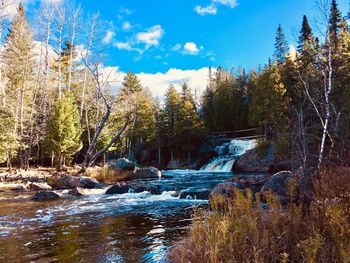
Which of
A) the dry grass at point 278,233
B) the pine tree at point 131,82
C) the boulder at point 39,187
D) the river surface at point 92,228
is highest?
the pine tree at point 131,82

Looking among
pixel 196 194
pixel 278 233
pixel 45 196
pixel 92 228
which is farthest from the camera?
pixel 45 196

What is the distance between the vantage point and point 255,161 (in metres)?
29.0

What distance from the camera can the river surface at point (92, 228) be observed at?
20.1 feet

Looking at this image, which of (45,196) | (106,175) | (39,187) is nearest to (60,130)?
(106,175)

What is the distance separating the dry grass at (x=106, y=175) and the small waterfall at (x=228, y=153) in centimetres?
1142

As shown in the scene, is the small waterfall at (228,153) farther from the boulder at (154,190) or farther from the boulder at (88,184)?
the boulder at (154,190)

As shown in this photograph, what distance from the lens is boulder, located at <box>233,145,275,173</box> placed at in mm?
27797

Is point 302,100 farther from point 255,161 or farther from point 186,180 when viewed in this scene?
point 186,180

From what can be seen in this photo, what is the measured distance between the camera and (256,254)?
3705 mm

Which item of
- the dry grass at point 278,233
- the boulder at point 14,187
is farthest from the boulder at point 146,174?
the dry grass at point 278,233

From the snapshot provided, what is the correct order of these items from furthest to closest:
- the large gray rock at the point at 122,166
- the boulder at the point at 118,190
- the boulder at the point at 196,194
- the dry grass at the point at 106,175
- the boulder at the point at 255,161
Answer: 1. the boulder at the point at 255,161
2. the large gray rock at the point at 122,166
3. the dry grass at the point at 106,175
4. the boulder at the point at 118,190
5. the boulder at the point at 196,194

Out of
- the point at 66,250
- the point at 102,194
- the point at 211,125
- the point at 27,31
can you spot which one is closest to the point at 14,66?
the point at 27,31

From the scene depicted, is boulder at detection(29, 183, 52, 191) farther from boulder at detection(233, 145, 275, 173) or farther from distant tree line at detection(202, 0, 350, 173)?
boulder at detection(233, 145, 275, 173)

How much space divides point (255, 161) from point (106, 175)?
44.8 ft
